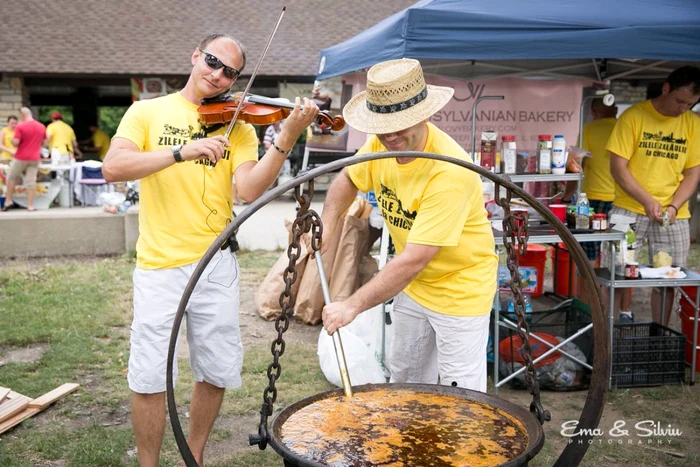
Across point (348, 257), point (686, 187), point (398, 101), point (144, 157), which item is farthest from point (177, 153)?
point (686, 187)

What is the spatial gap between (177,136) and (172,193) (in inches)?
9.6

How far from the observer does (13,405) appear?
4.11 metres

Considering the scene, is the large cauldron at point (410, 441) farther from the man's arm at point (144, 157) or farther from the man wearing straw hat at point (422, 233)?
the man's arm at point (144, 157)

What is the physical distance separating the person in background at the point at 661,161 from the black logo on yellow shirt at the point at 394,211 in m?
2.77

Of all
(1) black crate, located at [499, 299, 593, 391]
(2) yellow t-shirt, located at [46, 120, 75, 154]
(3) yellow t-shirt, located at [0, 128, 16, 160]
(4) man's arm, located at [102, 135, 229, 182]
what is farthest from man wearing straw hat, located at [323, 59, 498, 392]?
(2) yellow t-shirt, located at [46, 120, 75, 154]

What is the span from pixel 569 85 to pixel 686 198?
6.05ft

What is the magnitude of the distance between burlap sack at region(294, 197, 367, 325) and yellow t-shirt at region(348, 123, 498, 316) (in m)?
2.80

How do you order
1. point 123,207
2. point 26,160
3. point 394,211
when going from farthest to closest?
point 26,160 → point 123,207 → point 394,211

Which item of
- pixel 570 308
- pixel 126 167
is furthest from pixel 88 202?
pixel 126 167

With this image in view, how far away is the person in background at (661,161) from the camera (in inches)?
200

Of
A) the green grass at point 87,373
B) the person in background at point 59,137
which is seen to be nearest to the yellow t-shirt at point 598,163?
the green grass at point 87,373

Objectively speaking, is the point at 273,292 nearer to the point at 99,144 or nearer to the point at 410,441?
the point at 410,441

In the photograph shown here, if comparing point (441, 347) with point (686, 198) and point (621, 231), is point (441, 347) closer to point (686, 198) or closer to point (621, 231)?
point (621, 231)

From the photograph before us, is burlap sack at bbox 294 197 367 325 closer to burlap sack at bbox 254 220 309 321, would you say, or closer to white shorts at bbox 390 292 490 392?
burlap sack at bbox 254 220 309 321
